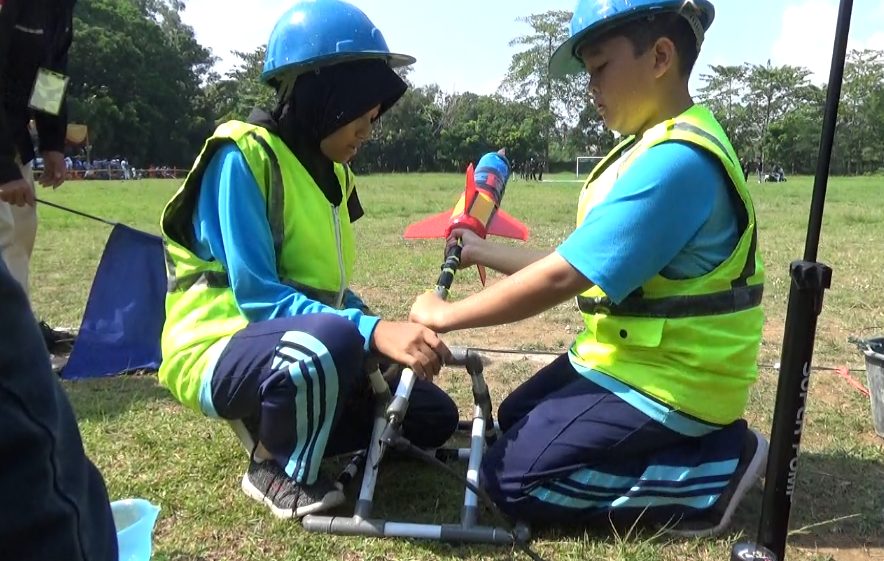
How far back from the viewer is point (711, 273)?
8.05 ft

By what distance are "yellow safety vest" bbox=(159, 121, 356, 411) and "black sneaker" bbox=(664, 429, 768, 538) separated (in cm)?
136

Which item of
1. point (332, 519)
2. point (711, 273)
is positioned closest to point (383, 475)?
point (332, 519)

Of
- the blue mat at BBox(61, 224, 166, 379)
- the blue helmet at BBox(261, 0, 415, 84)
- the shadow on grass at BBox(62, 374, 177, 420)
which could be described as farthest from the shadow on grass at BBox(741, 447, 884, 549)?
the blue mat at BBox(61, 224, 166, 379)

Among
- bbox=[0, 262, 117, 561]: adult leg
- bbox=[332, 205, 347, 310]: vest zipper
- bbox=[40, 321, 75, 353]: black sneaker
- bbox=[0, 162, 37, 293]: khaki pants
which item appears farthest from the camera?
bbox=[40, 321, 75, 353]: black sneaker

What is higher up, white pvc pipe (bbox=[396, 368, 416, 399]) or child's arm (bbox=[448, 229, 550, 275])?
child's arm (bbox=[448, 229, 550, 275])

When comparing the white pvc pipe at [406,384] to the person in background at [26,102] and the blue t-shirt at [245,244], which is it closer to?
the blue t-shirt at [245,244]

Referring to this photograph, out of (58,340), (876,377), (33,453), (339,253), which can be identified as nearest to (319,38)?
(339,253)

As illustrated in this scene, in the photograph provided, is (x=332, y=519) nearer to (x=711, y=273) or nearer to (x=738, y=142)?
(x=711, y=273)

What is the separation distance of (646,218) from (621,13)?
23.9 inches

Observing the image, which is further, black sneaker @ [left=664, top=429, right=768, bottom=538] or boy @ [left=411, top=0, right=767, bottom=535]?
black sneaker @ [left=664, top=429, right=768, bottom=538]

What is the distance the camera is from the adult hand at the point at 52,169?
13.8 ft

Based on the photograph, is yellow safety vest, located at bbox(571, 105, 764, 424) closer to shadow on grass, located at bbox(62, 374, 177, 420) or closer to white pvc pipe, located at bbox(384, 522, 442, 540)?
white pvc pipe, located at bbox(384, 522, 442, 540)

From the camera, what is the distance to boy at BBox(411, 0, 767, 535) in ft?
7.66

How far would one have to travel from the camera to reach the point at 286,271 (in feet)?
8.87
